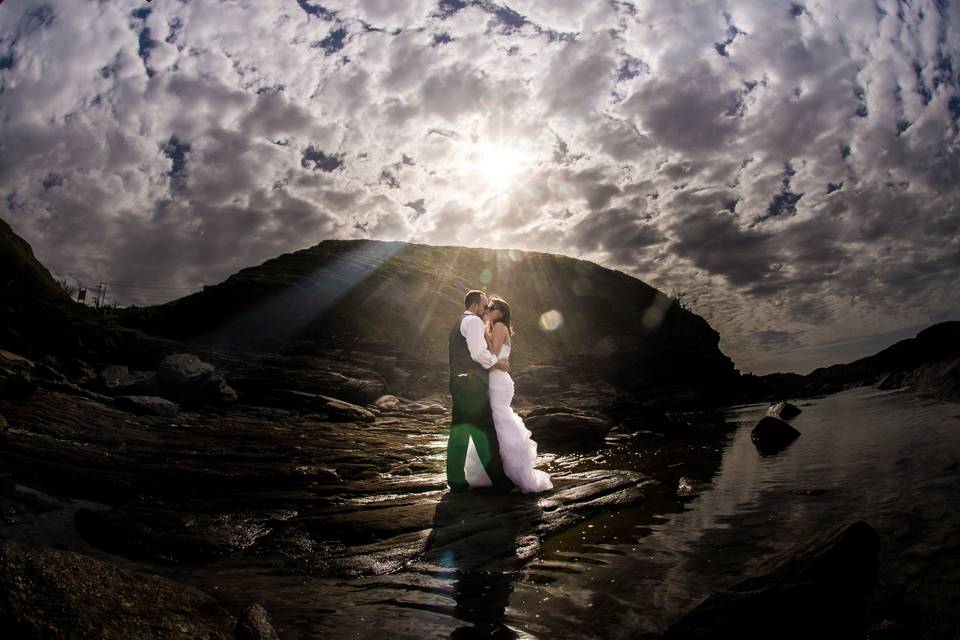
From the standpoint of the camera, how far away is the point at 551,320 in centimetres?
8862

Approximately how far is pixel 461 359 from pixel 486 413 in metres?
0.89

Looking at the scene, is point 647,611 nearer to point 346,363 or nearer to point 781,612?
point 781,612

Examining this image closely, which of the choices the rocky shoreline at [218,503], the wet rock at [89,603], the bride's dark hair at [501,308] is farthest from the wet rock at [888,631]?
the bride's dark hair at [501,308]

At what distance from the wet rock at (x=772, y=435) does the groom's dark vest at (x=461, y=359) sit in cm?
901

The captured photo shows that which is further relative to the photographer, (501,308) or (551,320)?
(551,320)

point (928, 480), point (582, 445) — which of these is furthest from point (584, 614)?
point (582, 445)

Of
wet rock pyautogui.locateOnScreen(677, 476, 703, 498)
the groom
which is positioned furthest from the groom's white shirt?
wet rock pyautogui.locateOnScreen(677, 476, 703, 498)

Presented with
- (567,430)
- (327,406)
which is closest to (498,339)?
(567,430)

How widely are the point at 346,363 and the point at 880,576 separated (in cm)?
3611

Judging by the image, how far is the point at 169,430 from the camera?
13484mm

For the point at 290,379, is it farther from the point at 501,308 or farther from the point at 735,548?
the point at 735,548

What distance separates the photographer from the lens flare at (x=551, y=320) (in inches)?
3417

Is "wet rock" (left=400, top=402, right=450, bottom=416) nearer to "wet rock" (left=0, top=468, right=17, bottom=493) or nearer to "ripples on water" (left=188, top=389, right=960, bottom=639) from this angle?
"wet rock" (left=0, top=468, right=17, bottom=493)

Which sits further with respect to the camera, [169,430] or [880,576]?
[169,430]
